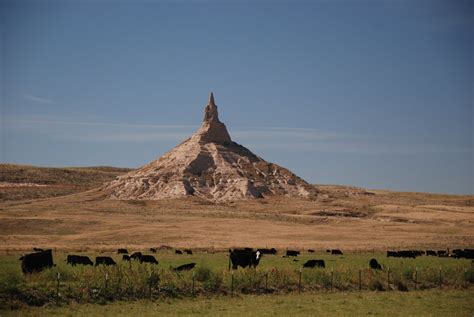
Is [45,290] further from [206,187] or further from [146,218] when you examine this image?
[206,187]

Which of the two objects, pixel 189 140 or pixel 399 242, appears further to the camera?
pixel 189 140

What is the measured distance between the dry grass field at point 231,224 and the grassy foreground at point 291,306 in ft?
102

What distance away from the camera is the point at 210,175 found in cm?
13100

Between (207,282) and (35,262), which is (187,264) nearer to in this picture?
(207,282)

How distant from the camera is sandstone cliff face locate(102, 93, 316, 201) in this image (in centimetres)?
12462

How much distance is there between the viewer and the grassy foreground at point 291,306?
24.1 m

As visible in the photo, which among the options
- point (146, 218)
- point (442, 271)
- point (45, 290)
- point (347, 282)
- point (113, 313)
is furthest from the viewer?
point (146, 218)

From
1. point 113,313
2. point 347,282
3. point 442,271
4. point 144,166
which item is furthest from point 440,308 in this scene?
point 144,166

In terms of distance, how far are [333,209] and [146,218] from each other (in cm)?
4039

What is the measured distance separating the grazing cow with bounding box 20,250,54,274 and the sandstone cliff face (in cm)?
8712

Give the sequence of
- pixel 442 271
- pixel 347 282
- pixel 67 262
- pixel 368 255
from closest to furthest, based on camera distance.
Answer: pixel 347 282
pixel 442 271
pixel 67 262
pixel 368 255

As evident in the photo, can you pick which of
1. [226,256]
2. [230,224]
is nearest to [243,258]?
[226,256]

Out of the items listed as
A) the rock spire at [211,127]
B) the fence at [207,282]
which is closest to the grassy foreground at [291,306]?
the fence at [207,282]

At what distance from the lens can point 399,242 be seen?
2739 inches
